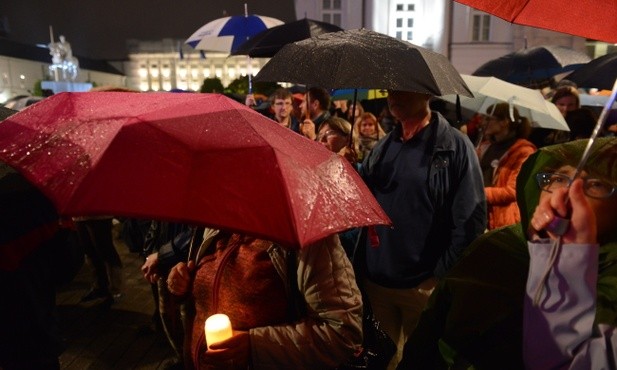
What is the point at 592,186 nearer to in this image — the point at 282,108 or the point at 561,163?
the point at 561,163

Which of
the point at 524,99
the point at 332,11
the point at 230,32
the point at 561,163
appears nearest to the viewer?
the point at 561,163

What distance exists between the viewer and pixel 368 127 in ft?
21.9

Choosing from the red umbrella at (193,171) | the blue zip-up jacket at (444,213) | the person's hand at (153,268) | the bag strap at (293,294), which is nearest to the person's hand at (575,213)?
the red umbrella at (193,171)

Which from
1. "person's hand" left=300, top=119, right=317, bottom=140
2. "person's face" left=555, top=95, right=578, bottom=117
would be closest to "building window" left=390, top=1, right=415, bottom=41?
"person's face" left=555, top=95, right=578, bottom=117

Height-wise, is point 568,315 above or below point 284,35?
below

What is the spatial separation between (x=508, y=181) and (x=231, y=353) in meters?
3.08

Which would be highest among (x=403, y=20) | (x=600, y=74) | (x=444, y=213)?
(x=403, y=20)

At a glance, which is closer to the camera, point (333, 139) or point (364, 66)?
point (364, 66)

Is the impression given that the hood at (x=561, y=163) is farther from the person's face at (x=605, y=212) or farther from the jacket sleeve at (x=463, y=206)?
the jacket sleeve at (x=463, y=206)

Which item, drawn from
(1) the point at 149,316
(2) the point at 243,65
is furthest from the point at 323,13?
(1) the point at 149,316

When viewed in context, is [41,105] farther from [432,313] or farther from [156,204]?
[432,313]

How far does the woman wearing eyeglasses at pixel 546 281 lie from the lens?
1.10m

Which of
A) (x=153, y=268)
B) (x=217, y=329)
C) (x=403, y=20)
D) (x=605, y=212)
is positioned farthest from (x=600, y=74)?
(x=403, y=20)

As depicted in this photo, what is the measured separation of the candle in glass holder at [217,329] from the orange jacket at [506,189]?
282 cm
